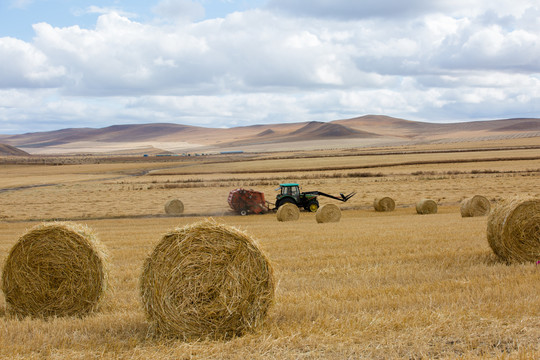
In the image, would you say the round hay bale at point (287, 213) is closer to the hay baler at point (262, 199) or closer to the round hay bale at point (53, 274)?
the hay baler at point (262, 199)

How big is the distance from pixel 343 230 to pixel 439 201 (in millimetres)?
14096

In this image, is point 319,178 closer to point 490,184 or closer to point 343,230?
point 490,184

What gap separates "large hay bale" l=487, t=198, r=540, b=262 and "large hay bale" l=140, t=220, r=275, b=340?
553cm

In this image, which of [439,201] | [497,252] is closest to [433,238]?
[497,252]

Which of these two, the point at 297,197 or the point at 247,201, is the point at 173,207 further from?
the point at 297,197

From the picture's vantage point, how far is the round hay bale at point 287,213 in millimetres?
22641

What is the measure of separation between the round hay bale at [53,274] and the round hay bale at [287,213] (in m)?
15.3

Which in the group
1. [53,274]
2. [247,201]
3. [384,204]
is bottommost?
[384,204]

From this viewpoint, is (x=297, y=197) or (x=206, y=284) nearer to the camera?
(x=206, y=284)

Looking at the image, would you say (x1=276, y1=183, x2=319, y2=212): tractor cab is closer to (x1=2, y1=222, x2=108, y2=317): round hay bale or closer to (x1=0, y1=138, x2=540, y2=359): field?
(x1=0, y1=138, x2=540, y2=359): field

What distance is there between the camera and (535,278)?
8.37 m

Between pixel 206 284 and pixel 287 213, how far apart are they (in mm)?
16645

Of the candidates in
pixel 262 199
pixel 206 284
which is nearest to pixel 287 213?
pixel 262 199

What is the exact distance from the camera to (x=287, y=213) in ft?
74.5
